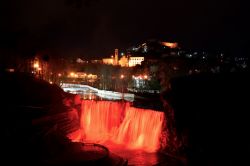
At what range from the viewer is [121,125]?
76.3ft

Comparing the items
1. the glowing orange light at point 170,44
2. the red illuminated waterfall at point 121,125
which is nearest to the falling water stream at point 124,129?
the red illuminated waterfall at point 121,125

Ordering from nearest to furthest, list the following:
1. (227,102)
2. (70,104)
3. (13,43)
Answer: (227,102) → (70,104) → (13,43)

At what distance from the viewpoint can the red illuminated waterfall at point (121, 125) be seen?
20391 mm

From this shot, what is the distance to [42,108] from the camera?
60.8 ft

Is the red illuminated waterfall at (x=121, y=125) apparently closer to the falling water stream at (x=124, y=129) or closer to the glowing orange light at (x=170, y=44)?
the falling water stream at (x=124, y=129)

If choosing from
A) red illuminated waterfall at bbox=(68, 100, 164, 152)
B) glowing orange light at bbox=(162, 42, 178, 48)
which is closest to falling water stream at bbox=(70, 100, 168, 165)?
red illuminated waterfall at bbox=(68, 100, 164, 152)

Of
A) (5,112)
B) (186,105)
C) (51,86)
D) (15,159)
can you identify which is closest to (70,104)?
(51,86)

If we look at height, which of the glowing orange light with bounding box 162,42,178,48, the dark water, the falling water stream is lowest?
the dark water

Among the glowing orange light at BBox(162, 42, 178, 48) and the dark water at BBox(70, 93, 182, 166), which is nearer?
the dark water at BBox(70, 93, 182, 166)

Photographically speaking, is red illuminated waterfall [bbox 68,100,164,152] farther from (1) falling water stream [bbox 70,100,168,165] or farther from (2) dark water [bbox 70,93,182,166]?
(2) dark water [bbox 70,93,182,166]

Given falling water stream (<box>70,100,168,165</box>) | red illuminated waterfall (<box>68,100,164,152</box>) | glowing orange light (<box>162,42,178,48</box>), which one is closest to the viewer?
falling water stream (<box>70,100,168,165</box>)

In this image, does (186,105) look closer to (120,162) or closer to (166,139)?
(166,139)

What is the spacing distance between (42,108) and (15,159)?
688 centimetres

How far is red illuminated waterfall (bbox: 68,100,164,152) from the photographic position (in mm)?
20391
